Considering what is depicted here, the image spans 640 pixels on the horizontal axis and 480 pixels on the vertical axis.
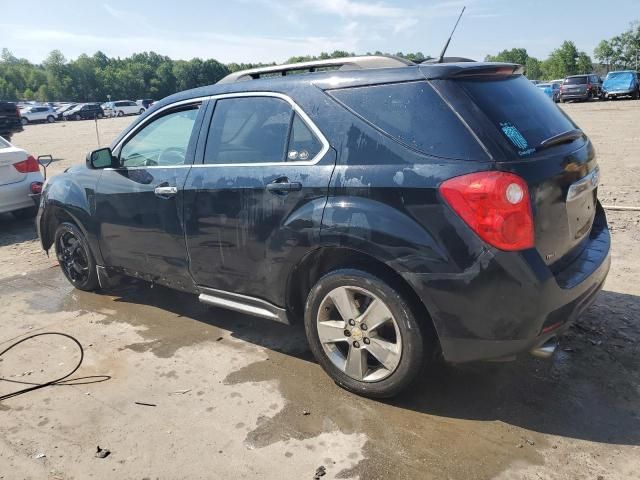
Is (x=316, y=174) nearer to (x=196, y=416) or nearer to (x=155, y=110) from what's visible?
(x=196, y=416)

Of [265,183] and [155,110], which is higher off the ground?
[155,110]

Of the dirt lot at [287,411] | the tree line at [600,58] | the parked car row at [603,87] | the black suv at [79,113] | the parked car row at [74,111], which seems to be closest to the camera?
the dirt lot at [287,411]

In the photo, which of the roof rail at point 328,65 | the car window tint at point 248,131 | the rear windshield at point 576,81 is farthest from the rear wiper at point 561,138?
the rear windshield at point 576,81

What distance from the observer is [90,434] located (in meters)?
2.94

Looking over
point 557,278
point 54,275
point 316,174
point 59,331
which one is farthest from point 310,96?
point 54,275

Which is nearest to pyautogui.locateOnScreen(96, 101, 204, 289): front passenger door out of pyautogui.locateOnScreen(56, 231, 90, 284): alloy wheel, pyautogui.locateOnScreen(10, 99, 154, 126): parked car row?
pyautogui.locateOnScreen(56, 231, 90, 284): alloy wheel

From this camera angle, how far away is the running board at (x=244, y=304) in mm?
3430

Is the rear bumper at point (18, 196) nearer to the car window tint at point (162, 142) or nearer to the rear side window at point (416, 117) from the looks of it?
the car window tint at point (162, 142)

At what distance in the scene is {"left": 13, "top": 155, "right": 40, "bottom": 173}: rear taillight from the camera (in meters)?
7.52

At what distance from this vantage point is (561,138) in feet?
9.63

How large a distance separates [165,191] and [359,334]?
1.82 metres

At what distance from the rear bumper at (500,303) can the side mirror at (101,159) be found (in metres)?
2.86

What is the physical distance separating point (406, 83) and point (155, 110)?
2239 millimetres

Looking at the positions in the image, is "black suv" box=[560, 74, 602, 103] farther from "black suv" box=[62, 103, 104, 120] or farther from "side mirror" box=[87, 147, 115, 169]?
"black suv" box=[62, 103, 104, 120]
